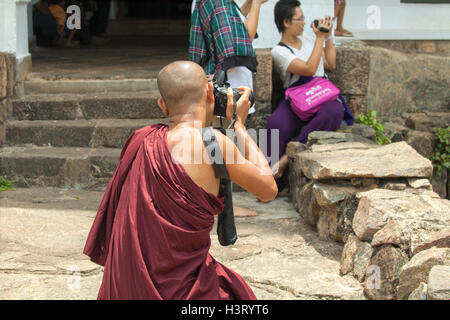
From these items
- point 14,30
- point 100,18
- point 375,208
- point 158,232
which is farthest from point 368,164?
point 100,18

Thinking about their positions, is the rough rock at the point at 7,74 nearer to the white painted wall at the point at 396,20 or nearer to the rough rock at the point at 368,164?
the rough rock at the point at 368,164

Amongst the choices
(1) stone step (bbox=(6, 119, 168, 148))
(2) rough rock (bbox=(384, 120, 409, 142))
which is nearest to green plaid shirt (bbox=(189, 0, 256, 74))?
(1) stone step (bbox=(6, 119, 168, 148))

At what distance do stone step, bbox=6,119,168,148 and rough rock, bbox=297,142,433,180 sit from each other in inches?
70.7

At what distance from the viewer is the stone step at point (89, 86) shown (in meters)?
6.57

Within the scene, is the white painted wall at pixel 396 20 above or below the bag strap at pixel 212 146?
above

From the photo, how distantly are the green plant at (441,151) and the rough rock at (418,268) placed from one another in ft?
10.5

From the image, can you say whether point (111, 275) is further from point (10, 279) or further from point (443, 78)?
point (443, 78)

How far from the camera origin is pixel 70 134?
616 cm

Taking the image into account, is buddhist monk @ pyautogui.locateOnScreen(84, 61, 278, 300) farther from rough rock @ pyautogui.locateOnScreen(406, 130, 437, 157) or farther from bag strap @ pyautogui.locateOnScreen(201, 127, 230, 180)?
rough rock @ pyautogui.locateOnScreen(406, 130, 437, 157)

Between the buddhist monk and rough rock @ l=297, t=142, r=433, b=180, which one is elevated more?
the buddhist monk

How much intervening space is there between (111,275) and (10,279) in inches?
58.4

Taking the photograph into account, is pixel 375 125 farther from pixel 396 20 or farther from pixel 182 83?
pixel 182 83

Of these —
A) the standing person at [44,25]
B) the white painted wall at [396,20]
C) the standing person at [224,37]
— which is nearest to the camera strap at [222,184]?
the standing person at [224,37]

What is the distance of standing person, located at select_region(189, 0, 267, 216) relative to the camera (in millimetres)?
5059
